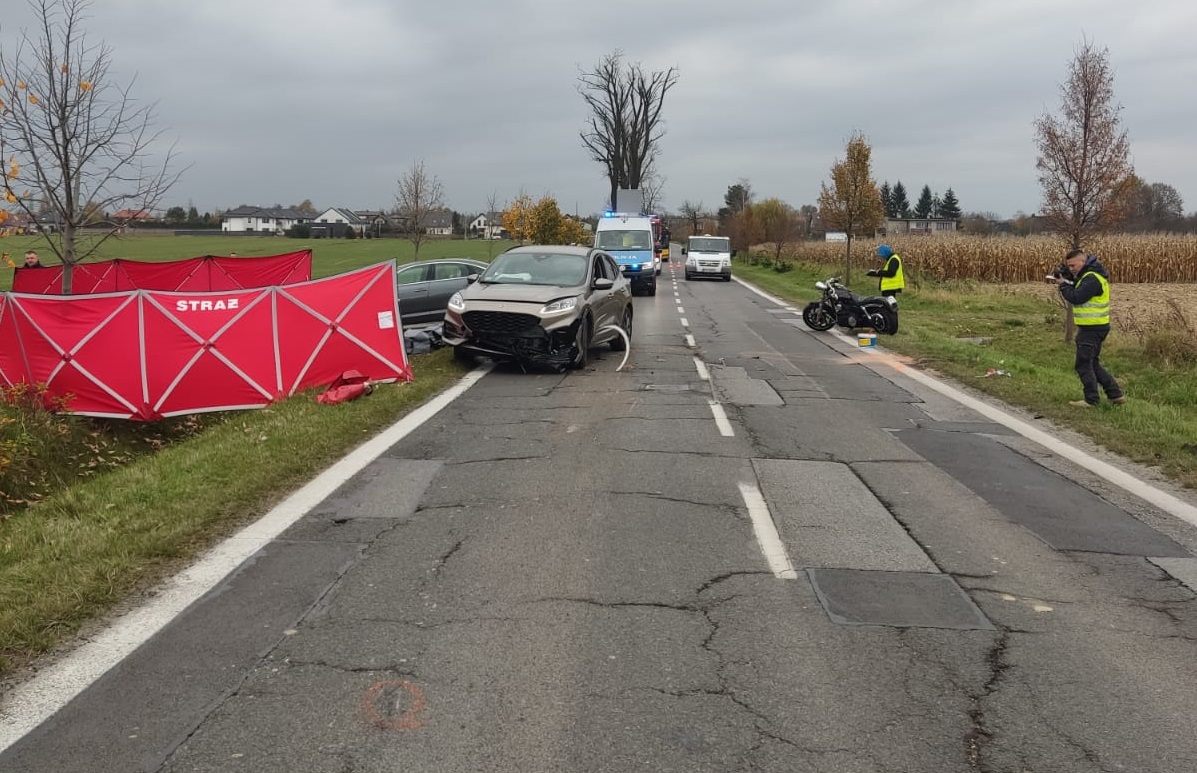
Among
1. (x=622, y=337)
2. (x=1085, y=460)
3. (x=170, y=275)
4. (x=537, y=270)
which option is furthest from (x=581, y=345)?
(x=170, y=275)

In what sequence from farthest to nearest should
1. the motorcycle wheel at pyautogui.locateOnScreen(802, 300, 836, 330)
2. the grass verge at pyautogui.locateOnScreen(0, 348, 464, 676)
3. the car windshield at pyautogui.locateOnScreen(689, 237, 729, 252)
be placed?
the car windshield at pyautogui.locateOnScreen(689, 237, 729, 252), the motorcycle wheel at pyautogui.locateOnScreen(802, 300, 836, 330), the grass verge at pyautogui.locateOnScreen(0, 348, 464, 676)

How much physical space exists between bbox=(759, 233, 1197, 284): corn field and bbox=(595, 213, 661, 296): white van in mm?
9912

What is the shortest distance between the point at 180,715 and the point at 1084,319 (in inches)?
397

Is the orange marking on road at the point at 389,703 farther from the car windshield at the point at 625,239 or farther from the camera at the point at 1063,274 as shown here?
the car windshield at the point at 625,239

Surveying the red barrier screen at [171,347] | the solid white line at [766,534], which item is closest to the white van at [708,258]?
the red barrier screen at [171,347]

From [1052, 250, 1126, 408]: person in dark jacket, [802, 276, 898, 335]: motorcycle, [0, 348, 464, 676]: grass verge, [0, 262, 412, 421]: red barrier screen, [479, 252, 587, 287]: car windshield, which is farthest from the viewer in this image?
[802, 276, 898, 335]: motorcycle

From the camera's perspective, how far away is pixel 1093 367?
10.4 metres

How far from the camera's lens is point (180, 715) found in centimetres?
338

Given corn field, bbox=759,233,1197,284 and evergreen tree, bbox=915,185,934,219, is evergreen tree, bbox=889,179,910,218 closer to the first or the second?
evergreen tree, bbox=915,185,934,219

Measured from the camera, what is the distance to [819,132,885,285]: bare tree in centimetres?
3394

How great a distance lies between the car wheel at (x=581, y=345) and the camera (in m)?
12.6

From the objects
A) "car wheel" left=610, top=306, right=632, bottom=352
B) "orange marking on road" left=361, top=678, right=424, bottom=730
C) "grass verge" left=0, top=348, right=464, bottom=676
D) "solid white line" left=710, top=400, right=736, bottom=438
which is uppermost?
"car wheel" left=610, top=306, right=632, bottom=352

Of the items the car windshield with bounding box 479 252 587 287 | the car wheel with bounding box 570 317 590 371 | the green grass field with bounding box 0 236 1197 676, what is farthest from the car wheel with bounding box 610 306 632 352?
the green grass field with bounding box 0 236 1197 676

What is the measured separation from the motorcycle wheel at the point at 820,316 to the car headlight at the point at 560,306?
859 centimetres
